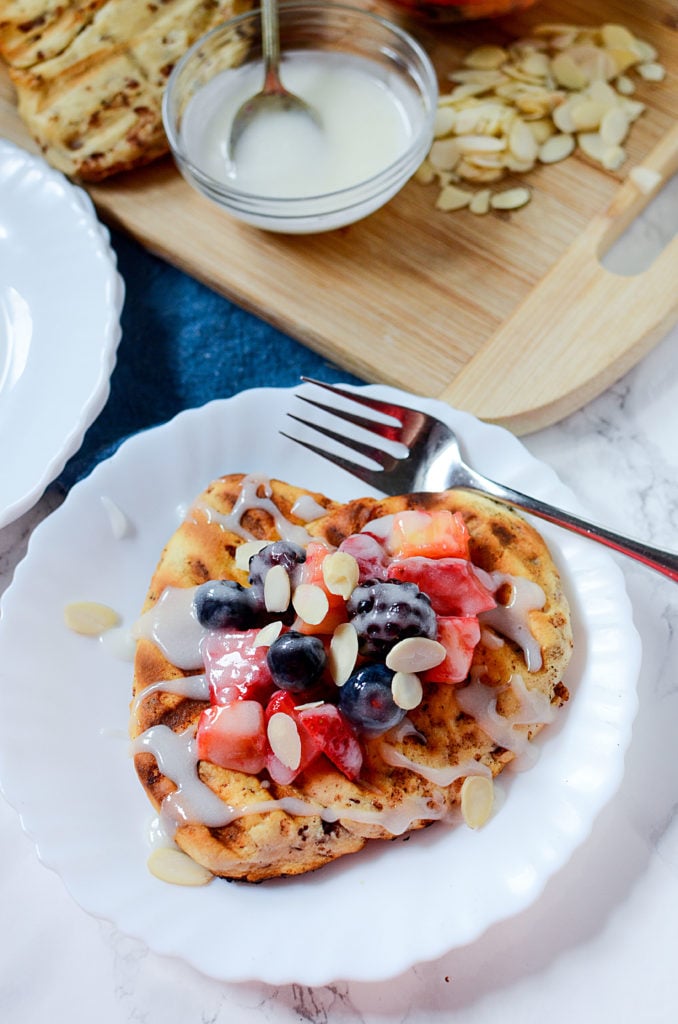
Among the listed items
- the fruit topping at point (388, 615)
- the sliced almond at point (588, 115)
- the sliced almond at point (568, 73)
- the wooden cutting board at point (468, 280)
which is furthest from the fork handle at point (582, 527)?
the sliced almond at point (568, 73)

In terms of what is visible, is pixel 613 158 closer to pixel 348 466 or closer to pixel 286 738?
pixel 348 466

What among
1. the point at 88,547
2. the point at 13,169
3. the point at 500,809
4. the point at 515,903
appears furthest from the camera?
the point at 13,169

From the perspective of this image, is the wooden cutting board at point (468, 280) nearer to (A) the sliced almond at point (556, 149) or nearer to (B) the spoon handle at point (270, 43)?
(A) the sliced almond at point (556, 149)

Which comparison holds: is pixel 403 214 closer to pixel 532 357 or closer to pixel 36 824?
pixel 532 357

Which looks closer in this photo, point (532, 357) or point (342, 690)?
point (342, 690)

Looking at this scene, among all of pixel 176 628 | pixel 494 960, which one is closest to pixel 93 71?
pixel 176 628

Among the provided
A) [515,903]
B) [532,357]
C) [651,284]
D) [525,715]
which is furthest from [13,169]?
[515,903]

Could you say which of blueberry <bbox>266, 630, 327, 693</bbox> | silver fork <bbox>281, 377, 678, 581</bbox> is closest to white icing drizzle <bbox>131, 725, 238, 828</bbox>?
blueberry <bbox>266, 630, 327, 693</bbox>
